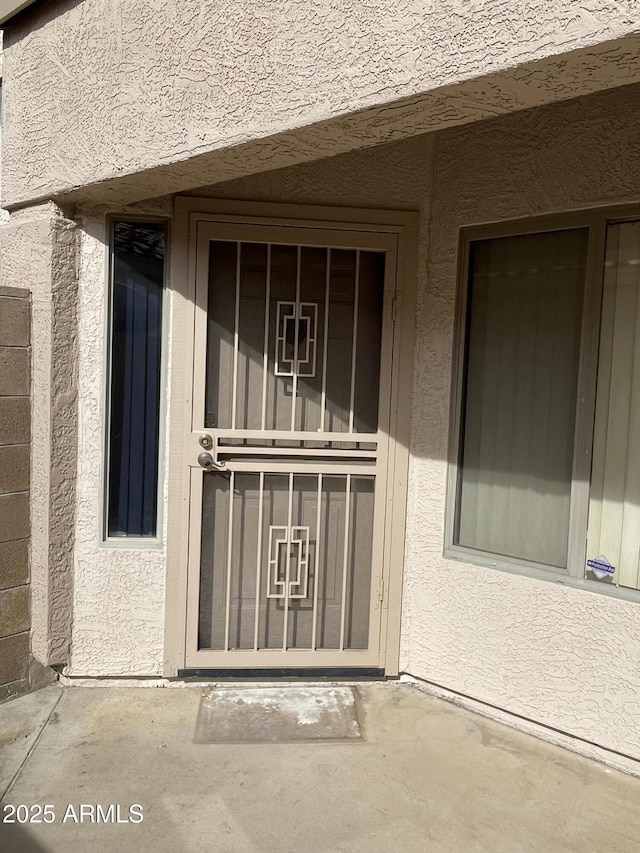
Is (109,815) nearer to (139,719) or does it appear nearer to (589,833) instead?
(139,719)

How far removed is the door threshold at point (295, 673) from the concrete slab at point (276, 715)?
0.06 meters

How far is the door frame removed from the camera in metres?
3.64

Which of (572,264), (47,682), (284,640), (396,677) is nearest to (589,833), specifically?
(396,677)

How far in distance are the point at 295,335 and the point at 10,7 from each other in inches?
91.9

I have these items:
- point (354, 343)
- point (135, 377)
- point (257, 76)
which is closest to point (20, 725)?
point (135, 377)

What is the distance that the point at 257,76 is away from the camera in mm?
2637

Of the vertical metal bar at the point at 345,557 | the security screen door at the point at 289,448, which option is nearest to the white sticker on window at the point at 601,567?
the security screen door at the point at 289,448

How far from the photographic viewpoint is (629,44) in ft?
6.08

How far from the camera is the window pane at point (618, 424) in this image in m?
3.14

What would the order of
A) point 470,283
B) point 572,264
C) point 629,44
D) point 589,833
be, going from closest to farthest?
point 629,44 → point 589,833 → point 572,264 → point 470,283

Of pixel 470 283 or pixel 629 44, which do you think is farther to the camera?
pixel 470 283

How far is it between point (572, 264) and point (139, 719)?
326cm

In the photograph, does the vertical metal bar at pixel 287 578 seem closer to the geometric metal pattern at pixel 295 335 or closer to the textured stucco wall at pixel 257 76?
the geometric metal pattern at pixel 295 335

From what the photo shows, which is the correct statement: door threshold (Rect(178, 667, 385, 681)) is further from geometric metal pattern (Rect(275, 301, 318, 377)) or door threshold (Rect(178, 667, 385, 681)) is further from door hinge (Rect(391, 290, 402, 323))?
door hinge (Rect(391, 290, 402, 323))
